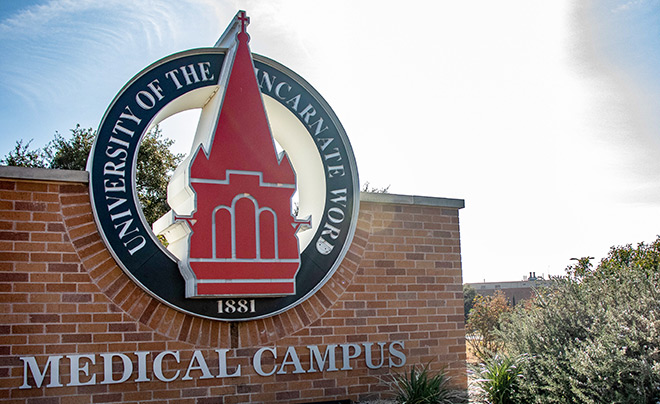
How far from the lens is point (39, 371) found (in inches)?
254

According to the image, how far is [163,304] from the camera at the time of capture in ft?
23.3

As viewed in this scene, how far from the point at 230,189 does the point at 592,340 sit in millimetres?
4641

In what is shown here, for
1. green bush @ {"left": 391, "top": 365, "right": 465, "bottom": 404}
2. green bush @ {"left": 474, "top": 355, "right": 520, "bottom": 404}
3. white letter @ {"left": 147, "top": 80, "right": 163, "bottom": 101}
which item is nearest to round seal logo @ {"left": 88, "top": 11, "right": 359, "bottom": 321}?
white letter @ {"left": 147, "top": 80, "right": 163, "bottom": 101}

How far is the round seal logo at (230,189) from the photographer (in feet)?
23.3

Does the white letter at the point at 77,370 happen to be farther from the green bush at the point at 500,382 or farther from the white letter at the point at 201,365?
the green bush at the point at 500,382

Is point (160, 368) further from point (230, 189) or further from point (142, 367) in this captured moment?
point (230, 189)

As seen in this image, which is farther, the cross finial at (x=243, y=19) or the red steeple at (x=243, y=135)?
the cross finial at (x=243, y=19)

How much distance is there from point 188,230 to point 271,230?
0.98 meters

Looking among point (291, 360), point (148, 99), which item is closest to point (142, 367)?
point (291, 360)

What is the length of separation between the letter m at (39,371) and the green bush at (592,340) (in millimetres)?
5063

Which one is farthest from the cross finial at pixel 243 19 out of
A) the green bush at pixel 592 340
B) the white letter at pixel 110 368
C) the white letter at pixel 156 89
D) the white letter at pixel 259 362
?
the green bush at pixel 592 340

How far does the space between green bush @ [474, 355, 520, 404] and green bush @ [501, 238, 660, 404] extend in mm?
112

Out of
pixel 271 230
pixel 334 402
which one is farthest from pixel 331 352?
pixel 271 230

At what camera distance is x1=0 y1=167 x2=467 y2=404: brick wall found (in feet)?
21.5
